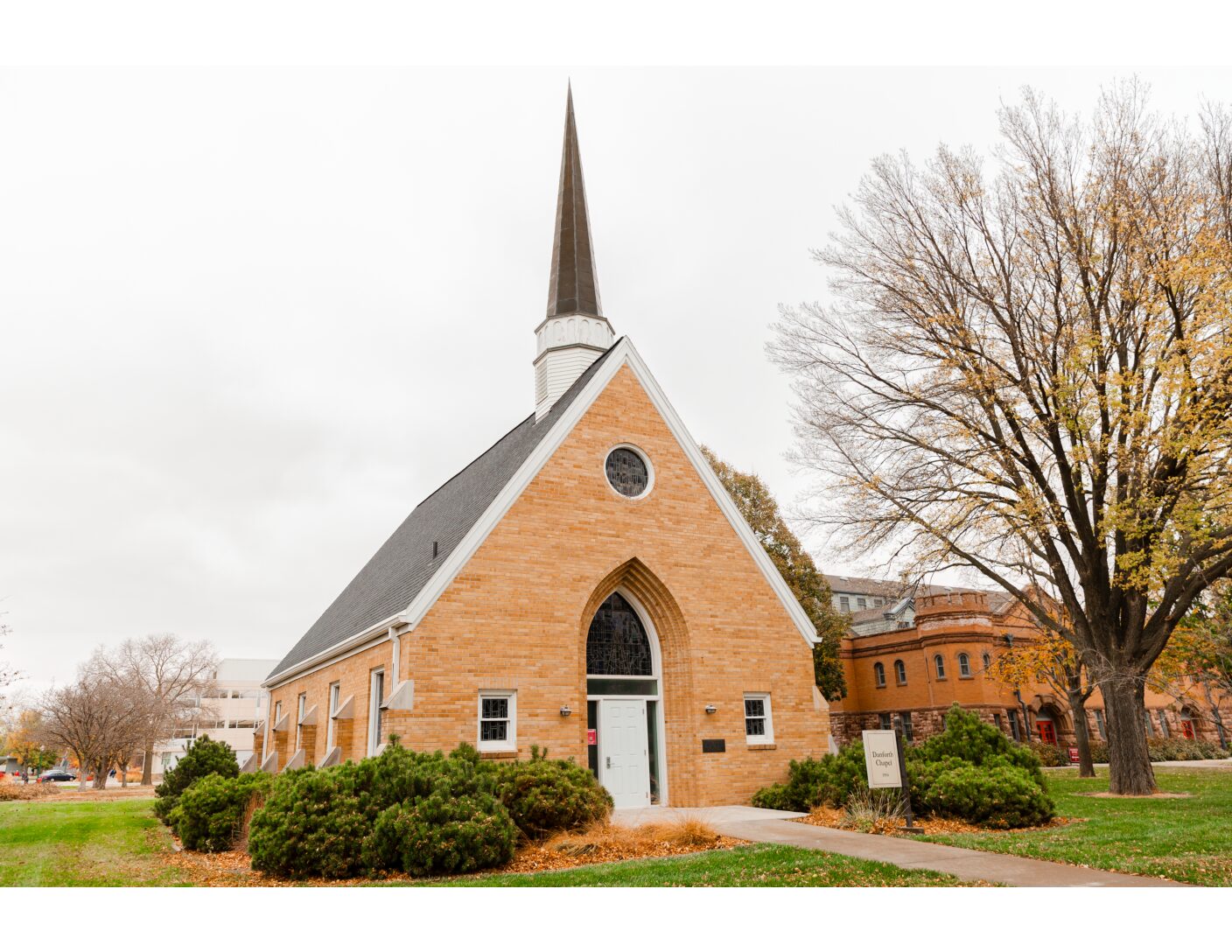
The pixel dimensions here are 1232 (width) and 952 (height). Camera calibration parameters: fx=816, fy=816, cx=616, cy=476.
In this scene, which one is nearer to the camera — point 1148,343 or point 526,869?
point 526,869

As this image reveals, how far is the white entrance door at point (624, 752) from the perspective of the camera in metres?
16.5

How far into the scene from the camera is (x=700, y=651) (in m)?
17.4

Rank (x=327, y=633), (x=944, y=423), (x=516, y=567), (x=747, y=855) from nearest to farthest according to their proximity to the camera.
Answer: (x=747, y=855) → (x=516, y=567) → (x=944, y=423) → (x=327, y=633)

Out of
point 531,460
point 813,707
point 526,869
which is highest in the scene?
point 531,460

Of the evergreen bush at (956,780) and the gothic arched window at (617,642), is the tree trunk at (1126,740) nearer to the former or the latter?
the evergreen bush at (956,780)

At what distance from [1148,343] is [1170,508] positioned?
11.1ft

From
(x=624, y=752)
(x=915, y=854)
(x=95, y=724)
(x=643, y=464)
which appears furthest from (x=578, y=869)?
(x=95, y=724)

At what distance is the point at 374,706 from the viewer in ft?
54.0

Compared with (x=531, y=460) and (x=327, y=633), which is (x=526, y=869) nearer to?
(x=531, y=460)

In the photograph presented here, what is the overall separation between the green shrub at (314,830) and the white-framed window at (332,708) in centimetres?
782

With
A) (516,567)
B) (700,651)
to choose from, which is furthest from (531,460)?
(700,651)

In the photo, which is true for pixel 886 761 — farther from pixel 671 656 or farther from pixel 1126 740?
pixel 1126 740

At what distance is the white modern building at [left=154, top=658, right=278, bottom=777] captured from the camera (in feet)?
241

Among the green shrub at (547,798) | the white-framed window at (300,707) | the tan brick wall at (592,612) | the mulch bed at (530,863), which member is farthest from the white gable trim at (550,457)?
the white-framed window at (300,707)
